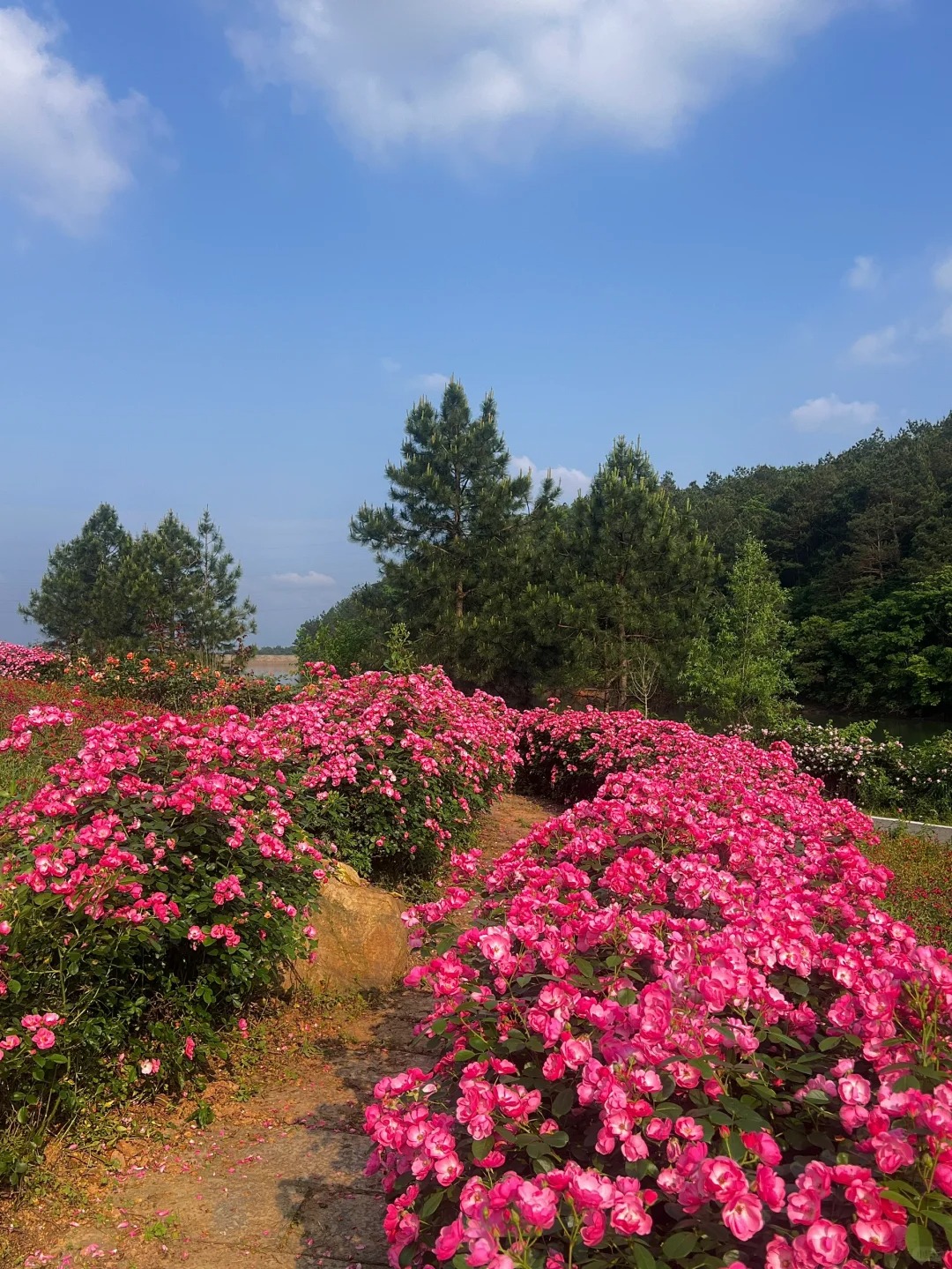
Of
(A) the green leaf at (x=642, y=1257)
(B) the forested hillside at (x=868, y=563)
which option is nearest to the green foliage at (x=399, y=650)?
(A) the green leaf at (x=642, y=1257)

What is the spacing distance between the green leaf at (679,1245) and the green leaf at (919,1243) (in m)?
0.30

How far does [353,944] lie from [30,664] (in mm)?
14486

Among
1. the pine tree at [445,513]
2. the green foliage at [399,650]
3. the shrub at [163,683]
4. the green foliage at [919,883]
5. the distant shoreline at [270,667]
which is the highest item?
the pine tree at [445,513]

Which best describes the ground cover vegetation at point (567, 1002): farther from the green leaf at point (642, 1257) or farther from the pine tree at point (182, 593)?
the pine tree at point (182, 593)

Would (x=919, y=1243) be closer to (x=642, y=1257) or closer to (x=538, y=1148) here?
(x=642, y=1257)

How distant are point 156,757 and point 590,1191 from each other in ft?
8.44

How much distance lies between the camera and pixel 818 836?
3.58m

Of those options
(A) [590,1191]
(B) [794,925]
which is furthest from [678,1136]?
(B) [794,925]

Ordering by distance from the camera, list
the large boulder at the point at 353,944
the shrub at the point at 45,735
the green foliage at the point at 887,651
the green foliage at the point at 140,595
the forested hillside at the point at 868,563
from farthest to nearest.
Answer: the forested hillside at the point at 868,563, the green foliage at the point at 887,651, the green foliage at the point at 140,595, the shrub at the point at 45,735, the large boulder at the point at 353,944

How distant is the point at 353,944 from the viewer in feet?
12.5

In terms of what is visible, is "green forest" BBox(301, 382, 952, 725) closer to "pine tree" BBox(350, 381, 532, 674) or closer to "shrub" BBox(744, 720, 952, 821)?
"pine tree" BBox(350, 381, 532, 674)

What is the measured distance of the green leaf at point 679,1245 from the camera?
46.0 inches

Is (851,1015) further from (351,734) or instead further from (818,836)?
(351,734)

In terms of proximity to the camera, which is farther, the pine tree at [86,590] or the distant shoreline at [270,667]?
the pine tree at [86,590]
